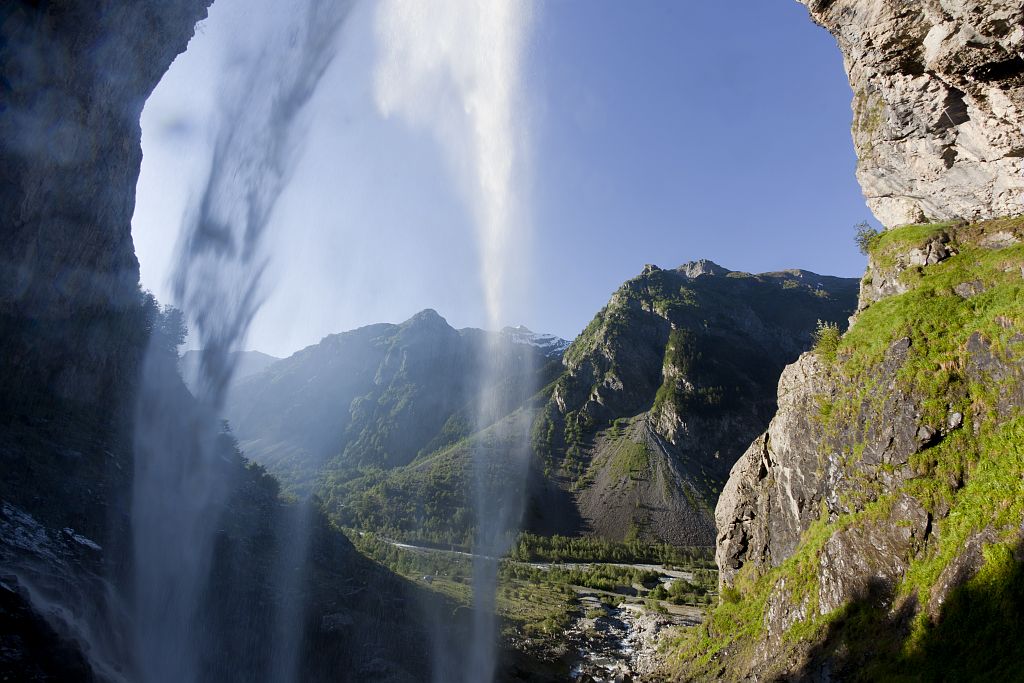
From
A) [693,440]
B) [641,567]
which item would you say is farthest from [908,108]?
[693,440]

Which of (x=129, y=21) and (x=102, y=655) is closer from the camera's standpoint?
(x=102, y=655)

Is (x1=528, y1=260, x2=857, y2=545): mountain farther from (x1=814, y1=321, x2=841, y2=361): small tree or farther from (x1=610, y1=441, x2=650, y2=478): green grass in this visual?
(x1=814, y1=321, x2=841, y2=361): small tree

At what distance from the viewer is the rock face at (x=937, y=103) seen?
19438mm

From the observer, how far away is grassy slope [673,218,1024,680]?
1155cm

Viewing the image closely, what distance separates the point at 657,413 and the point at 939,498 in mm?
135975

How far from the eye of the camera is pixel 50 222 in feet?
88.3

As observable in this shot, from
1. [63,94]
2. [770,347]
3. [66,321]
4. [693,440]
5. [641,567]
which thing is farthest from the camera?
[770,347]

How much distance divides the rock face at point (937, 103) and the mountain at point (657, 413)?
267 feet

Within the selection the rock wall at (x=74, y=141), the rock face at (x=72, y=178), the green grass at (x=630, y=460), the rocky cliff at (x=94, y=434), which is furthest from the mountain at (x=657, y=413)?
the rock wall at (x=74, y=141)

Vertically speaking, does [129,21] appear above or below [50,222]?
A: above

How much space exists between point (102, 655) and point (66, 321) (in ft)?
78.4

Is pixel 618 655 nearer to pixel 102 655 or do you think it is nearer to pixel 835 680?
pixel 835 680

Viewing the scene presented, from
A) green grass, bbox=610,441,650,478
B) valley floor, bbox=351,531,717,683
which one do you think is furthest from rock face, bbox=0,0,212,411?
green grass, bbox=610,441,650,478

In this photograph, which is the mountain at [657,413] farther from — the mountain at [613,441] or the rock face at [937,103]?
the rock face at [937,103]
